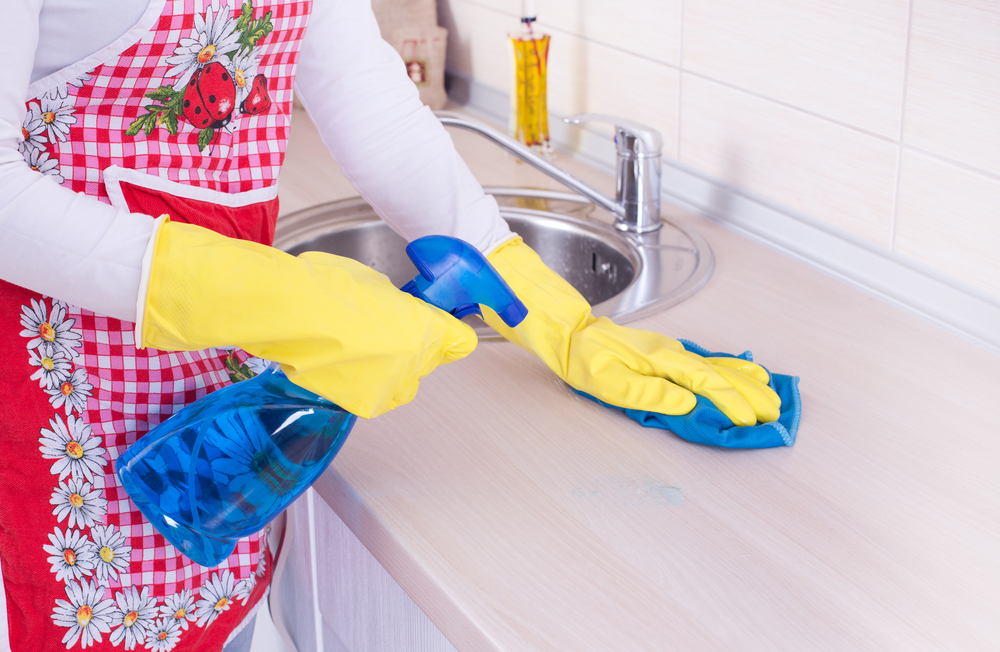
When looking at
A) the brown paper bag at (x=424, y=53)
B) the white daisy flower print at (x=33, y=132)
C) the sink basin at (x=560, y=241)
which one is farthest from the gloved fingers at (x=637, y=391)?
the brown paper bag at (x=424, y=53)

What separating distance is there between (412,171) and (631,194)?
1.61ft

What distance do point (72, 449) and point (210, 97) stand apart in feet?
1.09

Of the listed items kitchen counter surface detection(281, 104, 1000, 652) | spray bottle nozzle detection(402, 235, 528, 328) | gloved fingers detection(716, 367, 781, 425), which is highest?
spray bottle nozzle detection(402, 235, 528, 328)

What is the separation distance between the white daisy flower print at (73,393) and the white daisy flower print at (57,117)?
0.20 meters

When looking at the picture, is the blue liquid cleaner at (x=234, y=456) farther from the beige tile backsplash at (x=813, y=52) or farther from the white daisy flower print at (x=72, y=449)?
the beige tile backsplash at (x=813, y=52)

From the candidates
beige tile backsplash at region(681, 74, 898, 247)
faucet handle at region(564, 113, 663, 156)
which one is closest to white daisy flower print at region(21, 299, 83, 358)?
faucet handle at region(564, 113, 663, 156)

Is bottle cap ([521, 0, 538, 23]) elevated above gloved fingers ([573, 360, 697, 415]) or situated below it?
above

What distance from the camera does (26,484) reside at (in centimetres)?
78

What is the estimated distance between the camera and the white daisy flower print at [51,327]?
0.74 meters

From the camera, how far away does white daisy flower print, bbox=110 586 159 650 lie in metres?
0.83

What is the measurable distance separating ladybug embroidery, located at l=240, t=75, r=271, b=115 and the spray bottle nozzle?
0.20 meters

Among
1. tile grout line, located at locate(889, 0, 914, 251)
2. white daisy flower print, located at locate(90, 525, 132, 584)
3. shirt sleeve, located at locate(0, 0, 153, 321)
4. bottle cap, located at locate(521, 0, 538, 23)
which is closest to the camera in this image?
shirt sleeve, located at locate(0, 0, 153, 321)

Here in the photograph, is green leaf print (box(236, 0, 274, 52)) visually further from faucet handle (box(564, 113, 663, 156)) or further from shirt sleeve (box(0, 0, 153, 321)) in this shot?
faucet handle (box(564, 113, 663, 156))

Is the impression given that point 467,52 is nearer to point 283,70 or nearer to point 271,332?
point 283,70
